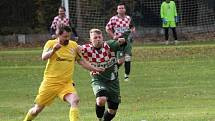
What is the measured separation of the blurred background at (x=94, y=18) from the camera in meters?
30.1

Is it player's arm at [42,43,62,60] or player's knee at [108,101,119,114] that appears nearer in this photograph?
player's arm at [42,43,62,60]

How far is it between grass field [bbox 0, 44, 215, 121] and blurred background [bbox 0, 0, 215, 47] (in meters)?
3.37

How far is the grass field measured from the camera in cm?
1325

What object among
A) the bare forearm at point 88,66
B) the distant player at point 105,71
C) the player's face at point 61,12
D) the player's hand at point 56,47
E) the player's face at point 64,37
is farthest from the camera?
the player's face at point 61,12

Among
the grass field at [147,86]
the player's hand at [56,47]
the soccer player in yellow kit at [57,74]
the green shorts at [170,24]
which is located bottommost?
the grass field at [147,86]

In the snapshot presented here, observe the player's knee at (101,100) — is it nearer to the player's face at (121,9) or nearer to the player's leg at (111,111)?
the player's leg at (111,111)

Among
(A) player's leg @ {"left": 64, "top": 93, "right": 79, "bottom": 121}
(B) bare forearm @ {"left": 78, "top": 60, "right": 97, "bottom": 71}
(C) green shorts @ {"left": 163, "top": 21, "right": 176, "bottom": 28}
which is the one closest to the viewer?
(A) player's leg @ {"left": 64, "top": 93, "right": 79, "bottom": 121}

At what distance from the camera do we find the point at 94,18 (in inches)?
1190

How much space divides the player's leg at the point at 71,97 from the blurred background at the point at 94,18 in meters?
17.5

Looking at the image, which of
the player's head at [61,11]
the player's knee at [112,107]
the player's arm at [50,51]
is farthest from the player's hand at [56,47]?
the player's head at [61,11]

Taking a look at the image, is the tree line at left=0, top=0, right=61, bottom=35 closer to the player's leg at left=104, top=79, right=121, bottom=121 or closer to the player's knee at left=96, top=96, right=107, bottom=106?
the player's leg at left=104, top=79, right=121, bottom=121

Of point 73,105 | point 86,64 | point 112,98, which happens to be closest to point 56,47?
point 86,64

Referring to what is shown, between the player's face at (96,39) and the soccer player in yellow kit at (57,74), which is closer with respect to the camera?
the soccer player in yellow kit at (57,74)

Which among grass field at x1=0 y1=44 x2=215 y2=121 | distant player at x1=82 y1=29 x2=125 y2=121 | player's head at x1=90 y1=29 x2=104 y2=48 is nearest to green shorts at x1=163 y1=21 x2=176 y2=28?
grass field at x1=0 y1=44 x2=215 y2=121
